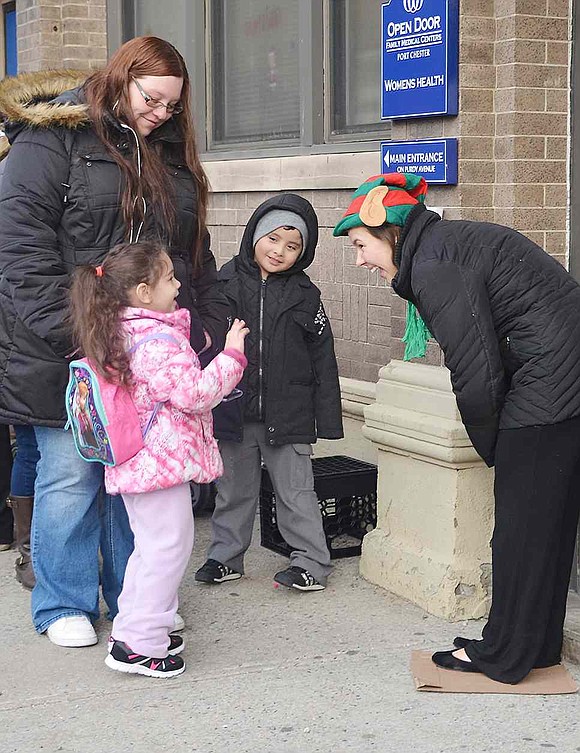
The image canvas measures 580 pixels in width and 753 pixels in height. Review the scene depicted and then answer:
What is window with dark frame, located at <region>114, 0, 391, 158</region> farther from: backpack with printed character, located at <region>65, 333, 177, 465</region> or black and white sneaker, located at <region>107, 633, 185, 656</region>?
black and white sneaker, located at <region>107, 633, 185, 656</region>

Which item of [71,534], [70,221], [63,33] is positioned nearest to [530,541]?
[71,534]

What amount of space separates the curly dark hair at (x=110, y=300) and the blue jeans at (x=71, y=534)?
0.48 meters

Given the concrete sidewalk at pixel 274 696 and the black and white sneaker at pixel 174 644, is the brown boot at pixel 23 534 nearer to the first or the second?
the concrete sidewalk at pixel 274 696

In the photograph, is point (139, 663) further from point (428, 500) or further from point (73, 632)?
point (428, 500)

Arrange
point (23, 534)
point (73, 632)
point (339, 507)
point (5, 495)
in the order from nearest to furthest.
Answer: point (73, 632) → point (23, 534) → point (339, 507) → point (5, 495)

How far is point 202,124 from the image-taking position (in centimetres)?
768

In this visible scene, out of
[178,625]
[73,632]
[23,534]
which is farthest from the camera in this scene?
[23,534]

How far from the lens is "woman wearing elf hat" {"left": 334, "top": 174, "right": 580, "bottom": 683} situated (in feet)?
12.5

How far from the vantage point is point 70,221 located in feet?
14.1

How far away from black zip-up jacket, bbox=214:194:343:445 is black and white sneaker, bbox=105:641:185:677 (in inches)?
45.7

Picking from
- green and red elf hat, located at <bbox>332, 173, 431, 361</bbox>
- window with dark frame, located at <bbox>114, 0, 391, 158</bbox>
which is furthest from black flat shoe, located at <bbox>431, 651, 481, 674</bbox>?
window with dark frame, located at <bbox>114, 0, 391, 158</bbox>

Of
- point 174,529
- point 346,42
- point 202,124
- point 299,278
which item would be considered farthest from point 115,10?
point 174,529

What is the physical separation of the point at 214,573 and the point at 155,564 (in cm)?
107

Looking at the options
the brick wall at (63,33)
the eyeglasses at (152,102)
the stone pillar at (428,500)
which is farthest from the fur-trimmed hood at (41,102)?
the brick wall at (63,33)
